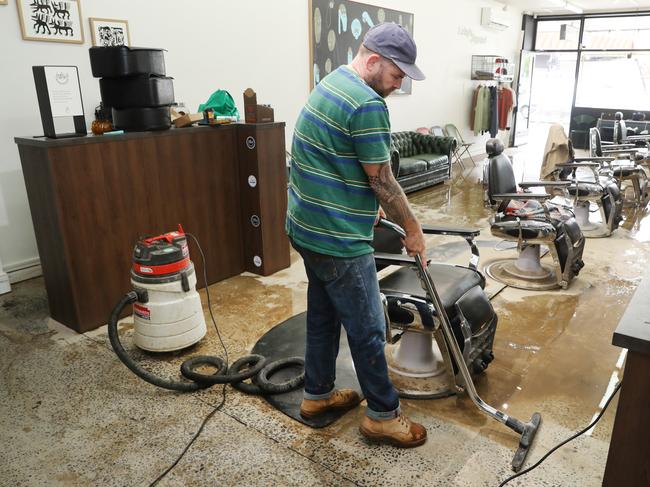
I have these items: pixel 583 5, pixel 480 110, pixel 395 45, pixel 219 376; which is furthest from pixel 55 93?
pixel 583 5

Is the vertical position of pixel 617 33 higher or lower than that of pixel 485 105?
higher

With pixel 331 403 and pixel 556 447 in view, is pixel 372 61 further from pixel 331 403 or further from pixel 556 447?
pixel 556 447

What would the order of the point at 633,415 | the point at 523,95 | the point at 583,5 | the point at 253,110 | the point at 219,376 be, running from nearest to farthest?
the point at 633,415, the point at 219,376, the point at 253,110, the point at 583,5, the point at 523,95

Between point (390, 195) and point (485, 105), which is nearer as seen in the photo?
point (390, 195)

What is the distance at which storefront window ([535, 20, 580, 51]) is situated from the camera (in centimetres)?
1152

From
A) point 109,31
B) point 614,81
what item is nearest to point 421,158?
point 109,31

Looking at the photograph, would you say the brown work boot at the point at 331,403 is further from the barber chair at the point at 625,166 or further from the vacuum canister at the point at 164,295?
the barber chair at the point at 625,166

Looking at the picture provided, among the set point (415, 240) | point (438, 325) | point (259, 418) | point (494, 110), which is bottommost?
point (259, 418)

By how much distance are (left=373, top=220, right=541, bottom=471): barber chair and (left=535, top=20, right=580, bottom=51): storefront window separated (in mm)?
11106

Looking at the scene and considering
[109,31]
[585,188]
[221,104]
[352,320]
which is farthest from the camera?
[585,188]

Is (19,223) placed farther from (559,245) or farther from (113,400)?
(559,245)

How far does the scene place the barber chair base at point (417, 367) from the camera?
2475mm

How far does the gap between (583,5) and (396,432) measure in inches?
455

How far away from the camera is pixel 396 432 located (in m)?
2.01
